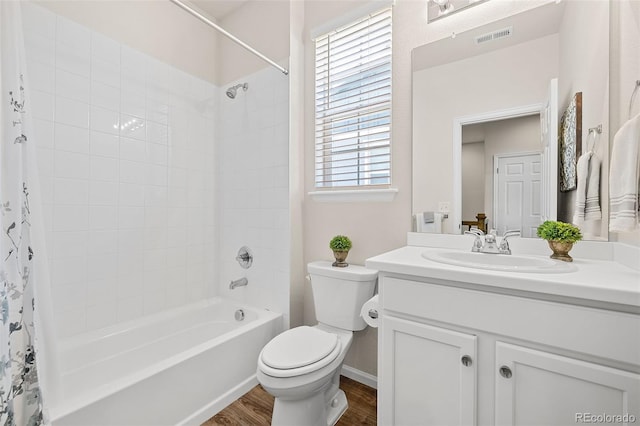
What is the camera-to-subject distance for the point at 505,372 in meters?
0.90

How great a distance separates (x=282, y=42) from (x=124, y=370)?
→ 2369 millimetres

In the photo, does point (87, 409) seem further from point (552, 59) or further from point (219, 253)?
point (552, 59)

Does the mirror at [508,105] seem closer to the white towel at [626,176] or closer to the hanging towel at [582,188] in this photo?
the hanging towel at [582,188]

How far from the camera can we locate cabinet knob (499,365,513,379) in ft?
2.91

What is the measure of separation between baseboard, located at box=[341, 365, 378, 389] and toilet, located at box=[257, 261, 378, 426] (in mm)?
206

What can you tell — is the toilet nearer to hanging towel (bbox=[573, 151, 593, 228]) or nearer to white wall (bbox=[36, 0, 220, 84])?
hanging towel (bbox=[573, 151, 593, 228])

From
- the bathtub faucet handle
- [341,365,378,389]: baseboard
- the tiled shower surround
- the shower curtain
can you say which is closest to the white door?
[341,365,378,389]: baseboard

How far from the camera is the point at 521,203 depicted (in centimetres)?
134

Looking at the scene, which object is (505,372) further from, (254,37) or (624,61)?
(254,37)

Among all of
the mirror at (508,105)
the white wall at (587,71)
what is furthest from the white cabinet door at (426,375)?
the white wall at (587,71)

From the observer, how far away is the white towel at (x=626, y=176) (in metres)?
0.86

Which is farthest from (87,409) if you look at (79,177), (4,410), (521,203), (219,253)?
(521,203)

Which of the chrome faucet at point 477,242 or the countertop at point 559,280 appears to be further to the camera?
the chrome faucet at point 477,242

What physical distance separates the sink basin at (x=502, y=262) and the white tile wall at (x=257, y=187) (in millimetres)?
1082
